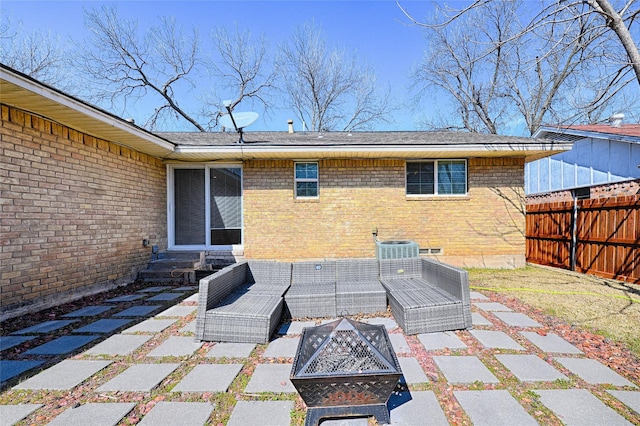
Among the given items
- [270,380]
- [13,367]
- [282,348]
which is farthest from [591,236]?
[13,367]

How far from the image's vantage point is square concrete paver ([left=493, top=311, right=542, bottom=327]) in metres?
3.93

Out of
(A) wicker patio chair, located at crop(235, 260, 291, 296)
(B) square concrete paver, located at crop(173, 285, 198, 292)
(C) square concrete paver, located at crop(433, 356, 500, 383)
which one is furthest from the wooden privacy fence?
(B) square concrete paver, located at crop(173, 285, 198, 292)

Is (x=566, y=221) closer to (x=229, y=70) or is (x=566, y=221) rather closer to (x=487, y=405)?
(x=487, y=405)

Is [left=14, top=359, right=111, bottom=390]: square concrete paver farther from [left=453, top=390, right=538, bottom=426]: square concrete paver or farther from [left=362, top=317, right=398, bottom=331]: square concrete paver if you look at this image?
[left=453, top=390, right=538, bottom=426]: square concrete paver

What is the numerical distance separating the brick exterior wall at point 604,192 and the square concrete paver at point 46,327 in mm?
12375

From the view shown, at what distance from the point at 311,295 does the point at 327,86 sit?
18498 mm

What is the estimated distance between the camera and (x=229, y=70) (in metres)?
A: 19.3

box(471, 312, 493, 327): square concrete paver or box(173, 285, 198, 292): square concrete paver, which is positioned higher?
box(471, 312, 493, 327): square concrete paver

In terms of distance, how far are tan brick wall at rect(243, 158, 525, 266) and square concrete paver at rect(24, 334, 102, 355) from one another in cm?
433

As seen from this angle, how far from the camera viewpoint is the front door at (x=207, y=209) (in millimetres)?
7930

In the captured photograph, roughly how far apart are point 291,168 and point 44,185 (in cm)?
490

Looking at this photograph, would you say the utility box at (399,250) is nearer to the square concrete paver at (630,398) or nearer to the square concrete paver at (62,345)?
the square concrete paver at (630,398)

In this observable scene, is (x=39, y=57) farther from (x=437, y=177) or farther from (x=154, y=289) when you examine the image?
(x=437, y=177)

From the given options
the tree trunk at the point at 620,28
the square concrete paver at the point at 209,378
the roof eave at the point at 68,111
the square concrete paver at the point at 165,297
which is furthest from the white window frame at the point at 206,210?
the tree trunk at the point at 620,28
